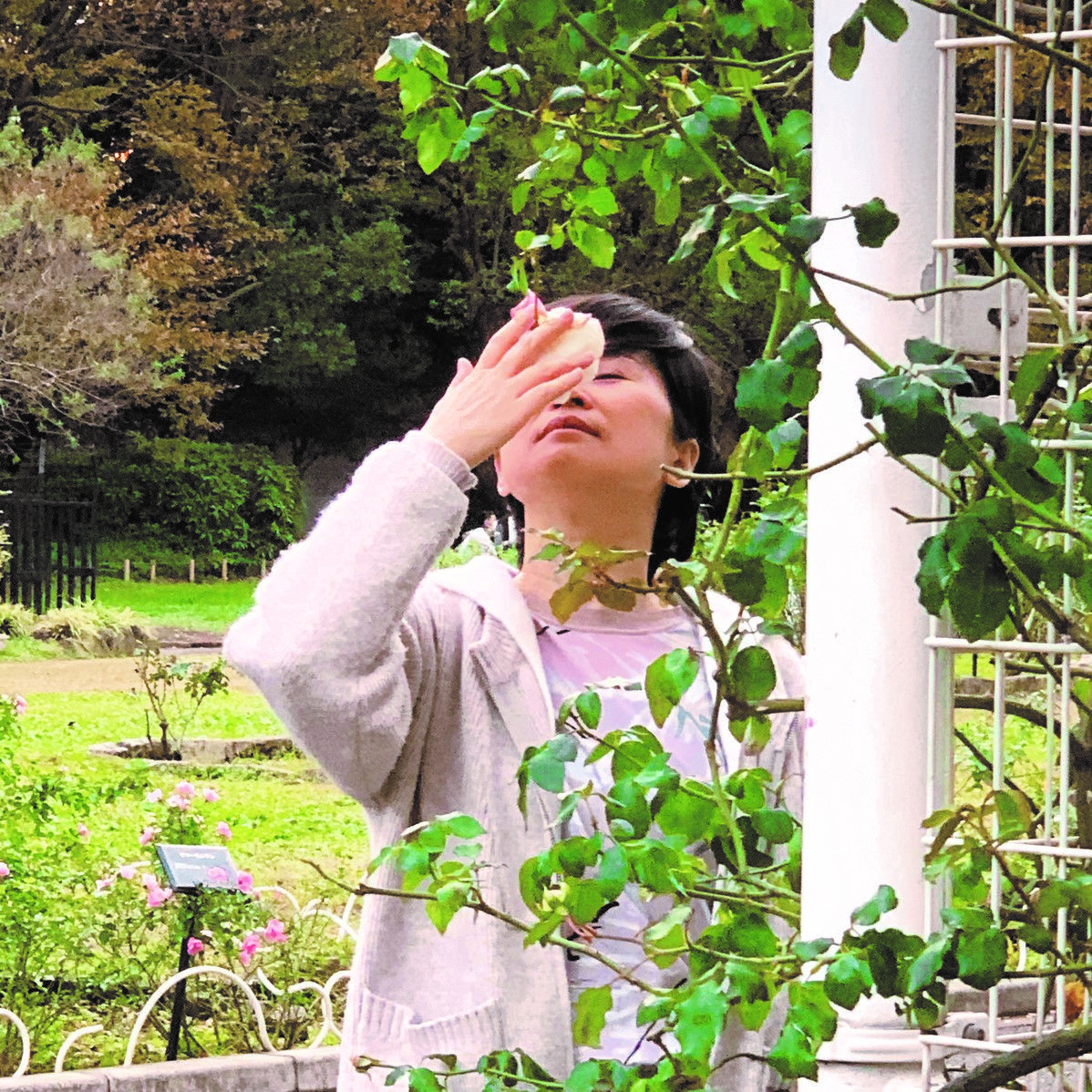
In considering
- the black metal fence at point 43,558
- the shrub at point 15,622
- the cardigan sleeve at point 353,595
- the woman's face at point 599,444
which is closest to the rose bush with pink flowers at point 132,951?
the woman's face at point 599,444

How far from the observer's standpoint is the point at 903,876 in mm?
1008

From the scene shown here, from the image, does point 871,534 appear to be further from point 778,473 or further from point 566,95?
point 566,95

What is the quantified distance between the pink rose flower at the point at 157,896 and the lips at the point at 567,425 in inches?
116

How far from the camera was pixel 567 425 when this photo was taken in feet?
5.24

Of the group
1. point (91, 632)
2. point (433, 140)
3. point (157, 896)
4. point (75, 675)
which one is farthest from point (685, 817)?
point (91, 632)

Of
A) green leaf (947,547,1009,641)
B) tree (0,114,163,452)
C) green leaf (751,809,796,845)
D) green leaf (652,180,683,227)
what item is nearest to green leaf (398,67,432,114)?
green leaf (652,180,683,227)

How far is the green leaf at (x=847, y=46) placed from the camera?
771mm

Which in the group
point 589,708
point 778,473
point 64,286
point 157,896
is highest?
point 64,286

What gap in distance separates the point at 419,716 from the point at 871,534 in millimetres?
597

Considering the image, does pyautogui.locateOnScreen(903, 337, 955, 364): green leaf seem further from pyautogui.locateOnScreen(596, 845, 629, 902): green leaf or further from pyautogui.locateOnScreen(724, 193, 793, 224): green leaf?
pyautogui.locateOnScreen(596, 845, 629, 902): green leaf

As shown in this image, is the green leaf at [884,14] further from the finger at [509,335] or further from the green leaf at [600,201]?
the green leaf at [600,201]

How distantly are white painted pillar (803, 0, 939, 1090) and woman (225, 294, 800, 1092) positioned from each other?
0.17 m

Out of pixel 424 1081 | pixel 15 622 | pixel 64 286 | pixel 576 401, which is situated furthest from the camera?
pixel 64 286

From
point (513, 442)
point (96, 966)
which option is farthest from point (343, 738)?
point (96, 966)
